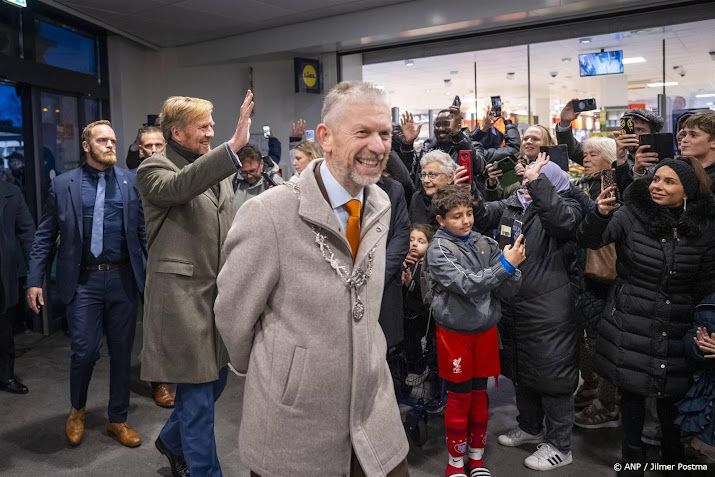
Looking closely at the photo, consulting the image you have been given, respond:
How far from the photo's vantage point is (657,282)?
2.67 metres

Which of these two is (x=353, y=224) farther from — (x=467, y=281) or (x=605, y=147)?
(x=605, y=147)

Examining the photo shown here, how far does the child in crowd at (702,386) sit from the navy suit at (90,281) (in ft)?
9.01

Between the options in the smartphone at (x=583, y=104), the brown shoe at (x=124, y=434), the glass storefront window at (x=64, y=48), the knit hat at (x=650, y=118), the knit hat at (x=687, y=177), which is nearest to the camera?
the knit hat at (x=687, y=177)

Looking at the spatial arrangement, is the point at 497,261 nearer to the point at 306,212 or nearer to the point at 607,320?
the point at 607,320

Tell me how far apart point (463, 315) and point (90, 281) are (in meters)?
2.00

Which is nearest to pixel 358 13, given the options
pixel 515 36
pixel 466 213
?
pixel 515 36

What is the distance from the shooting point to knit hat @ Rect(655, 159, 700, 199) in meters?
2.64

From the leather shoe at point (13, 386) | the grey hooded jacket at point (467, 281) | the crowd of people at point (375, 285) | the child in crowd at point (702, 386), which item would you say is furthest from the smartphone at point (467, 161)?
the leather shoe at point (13, 386)

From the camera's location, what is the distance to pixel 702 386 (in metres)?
2.63

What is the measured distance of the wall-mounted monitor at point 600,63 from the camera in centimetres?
722

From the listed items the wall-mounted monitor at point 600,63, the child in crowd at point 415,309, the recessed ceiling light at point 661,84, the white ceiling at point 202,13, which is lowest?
the child in crowd at point 415,309

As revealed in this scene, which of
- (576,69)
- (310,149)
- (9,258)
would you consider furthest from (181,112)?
(576,69)

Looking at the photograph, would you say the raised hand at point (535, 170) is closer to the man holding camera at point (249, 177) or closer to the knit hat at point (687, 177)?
the knit hat at point (687, 177)

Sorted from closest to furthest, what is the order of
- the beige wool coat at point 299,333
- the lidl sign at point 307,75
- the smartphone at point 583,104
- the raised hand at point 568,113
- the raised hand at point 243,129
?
1. the beige wool coat at point 299,333
2. the raised hand at point 243,129
3. the smartphone at point 583,104
4. the raised hand at point 568,113
5. the lidl sign at point 307,75
